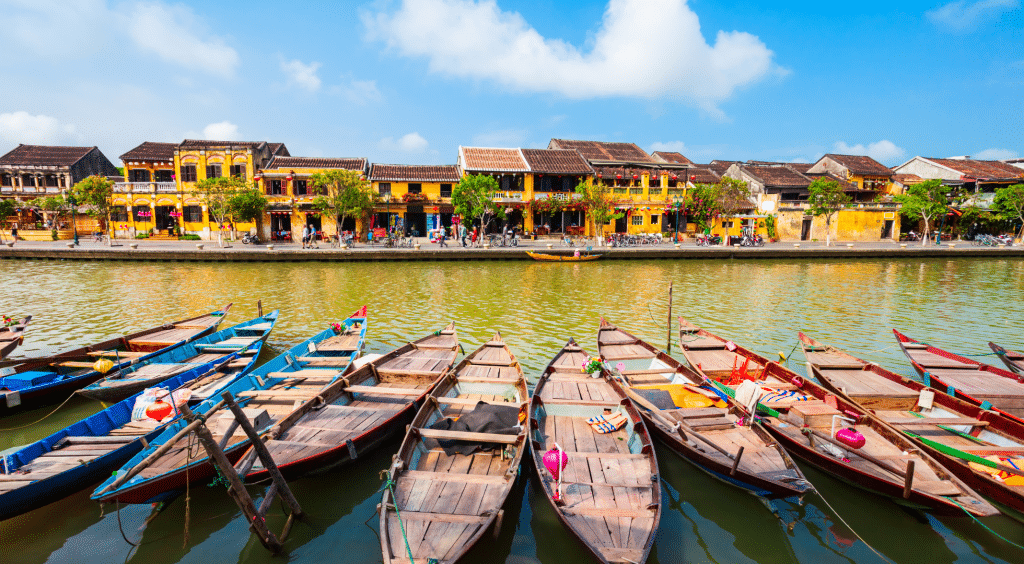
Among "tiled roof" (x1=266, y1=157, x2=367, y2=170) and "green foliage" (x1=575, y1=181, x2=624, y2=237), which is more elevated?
"tiled roof" (x1=266, y1=157, x2=367, y2=170)

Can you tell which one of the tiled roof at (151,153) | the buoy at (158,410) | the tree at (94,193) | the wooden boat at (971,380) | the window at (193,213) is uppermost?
the tiled roof at (151,153)

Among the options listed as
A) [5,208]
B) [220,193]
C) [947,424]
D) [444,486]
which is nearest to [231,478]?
[444,486]

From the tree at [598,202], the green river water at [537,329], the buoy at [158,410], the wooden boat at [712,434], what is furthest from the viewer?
the tree at [598,202]

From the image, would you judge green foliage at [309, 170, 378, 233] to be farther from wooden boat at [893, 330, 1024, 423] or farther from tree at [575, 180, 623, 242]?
wooden boat at [893, 330, 1024, 423]

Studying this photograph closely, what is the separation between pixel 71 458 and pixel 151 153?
152 ft

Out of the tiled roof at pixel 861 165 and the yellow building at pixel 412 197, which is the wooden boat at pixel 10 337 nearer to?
the yellow building at pixel 412 197

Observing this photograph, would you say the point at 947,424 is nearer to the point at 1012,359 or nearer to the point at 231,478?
the point at 1012,359

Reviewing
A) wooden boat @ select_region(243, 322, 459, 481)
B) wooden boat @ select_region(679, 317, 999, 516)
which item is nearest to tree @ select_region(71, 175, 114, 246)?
wooden boat @ select_region(243, 322, 459, 481)

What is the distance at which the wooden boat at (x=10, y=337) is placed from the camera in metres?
11.1

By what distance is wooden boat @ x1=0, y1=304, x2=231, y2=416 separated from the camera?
8625mm

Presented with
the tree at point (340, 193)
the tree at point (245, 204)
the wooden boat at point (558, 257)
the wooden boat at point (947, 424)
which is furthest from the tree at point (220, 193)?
the wooden boat at point (947, 424)

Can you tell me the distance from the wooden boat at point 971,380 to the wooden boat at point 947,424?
0.52 metres

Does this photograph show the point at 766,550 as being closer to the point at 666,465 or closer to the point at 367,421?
the point at 666,465

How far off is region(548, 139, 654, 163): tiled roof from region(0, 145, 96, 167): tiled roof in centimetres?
4732
